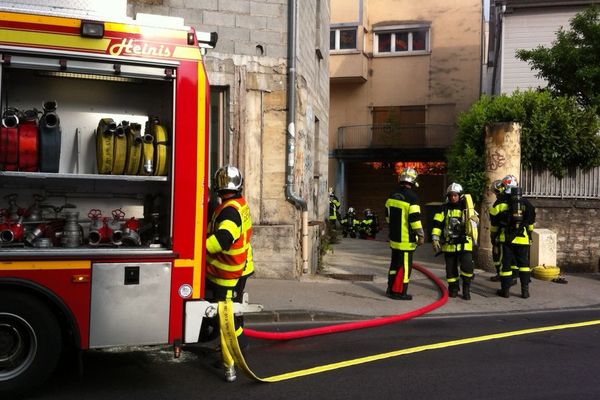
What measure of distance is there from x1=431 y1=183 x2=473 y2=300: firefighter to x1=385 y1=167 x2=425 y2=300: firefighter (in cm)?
57

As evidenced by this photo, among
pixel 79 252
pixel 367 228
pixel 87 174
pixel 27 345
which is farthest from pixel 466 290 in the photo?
pixel 367 228

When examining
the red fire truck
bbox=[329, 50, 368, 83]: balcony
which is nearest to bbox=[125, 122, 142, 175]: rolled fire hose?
the red fire truck

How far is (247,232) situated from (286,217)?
171 inches

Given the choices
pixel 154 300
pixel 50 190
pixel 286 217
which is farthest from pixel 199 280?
pixel 286 217

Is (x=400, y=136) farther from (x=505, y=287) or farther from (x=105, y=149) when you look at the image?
(x=105, y=149)

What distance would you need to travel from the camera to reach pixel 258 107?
31.0 ft

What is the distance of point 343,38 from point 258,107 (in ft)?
55.9

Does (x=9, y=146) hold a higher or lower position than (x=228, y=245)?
higher

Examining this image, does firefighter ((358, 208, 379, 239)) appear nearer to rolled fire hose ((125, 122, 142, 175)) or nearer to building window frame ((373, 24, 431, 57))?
building window frame ((373, 24, 431, 57))

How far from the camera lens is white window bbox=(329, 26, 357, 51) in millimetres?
25203

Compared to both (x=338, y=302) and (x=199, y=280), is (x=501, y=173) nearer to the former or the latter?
(x=338, y=302)

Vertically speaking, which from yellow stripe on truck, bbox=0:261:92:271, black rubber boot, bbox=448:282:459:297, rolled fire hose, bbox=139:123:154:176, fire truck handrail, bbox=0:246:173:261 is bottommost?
black rubber boot, bbox=448:282:459:297

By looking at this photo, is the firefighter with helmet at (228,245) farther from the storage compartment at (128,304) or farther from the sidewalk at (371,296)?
the sidewalk at (371,296)

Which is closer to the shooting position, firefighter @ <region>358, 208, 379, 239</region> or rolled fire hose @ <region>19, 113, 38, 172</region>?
rolled fire hose @ <region>19, 113, 38, 172</region>
